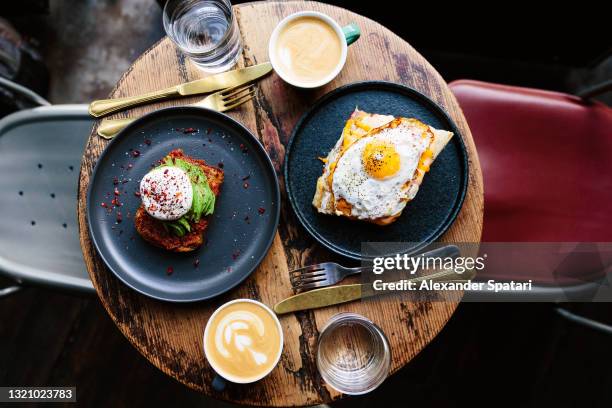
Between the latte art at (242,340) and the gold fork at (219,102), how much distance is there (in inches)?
27.3

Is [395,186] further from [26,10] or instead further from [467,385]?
[26,10]

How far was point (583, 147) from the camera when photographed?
2076 mm

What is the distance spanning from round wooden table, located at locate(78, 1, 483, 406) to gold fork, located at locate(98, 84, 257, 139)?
3cm

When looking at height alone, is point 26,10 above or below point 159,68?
below

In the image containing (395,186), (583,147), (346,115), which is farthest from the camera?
(583,147)

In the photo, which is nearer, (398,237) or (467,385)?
(398,237)

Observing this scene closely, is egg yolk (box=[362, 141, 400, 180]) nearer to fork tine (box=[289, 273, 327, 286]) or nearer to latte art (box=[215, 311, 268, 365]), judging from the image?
fork tine (box=[289, 273, 327, 286])

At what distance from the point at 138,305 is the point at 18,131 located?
99cm

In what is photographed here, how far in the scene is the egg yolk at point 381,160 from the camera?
1.64 metres

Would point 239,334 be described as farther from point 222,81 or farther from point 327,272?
point 222,81

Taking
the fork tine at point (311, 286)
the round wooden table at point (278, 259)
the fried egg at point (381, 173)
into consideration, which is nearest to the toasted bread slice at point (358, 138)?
the fried egg at point (381, 173)

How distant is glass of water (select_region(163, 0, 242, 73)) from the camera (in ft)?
5.59

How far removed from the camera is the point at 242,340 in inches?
64.3

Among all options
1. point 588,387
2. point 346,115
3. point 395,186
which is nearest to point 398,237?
point 395,186
